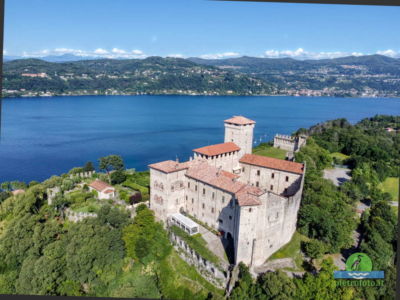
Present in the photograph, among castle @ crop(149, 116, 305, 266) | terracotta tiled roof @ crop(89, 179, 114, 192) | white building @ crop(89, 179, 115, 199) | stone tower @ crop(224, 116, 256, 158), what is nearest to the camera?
castle @ crop(149, 116, 305, 266)

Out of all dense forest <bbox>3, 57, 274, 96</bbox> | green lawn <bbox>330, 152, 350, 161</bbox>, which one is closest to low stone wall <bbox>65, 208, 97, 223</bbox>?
green lawn <bbox>330, 152, 350, 161</bbox>

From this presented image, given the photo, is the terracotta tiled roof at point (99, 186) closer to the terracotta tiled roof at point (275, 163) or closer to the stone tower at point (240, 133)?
the stone tower at point (240, 133)

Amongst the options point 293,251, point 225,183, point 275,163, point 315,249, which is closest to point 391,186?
point 275,163

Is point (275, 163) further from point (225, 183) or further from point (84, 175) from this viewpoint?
point (84, 175)

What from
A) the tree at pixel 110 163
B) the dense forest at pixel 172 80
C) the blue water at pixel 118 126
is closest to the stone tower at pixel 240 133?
the tree at pixel 110 163

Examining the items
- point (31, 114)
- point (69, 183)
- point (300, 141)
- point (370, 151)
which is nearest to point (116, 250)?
point (69, 183)

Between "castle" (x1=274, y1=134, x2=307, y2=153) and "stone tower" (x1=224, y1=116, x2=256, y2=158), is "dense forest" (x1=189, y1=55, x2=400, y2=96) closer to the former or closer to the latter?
"castle" (x1=274, y1=134, x2=307, y2=153)
